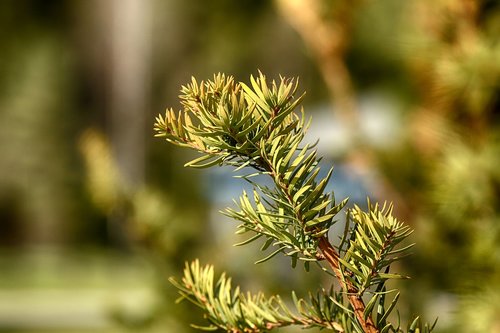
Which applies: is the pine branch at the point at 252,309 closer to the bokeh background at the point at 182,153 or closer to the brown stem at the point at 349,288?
the brown stem at the point at 349,288

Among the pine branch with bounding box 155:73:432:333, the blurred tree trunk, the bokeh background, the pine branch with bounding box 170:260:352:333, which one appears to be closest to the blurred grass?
the bokeh background

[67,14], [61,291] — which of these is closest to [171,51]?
[67,14]

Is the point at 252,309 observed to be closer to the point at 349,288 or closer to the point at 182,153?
the point at 349,288

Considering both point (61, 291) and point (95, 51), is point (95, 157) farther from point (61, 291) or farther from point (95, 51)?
point (95, 51)

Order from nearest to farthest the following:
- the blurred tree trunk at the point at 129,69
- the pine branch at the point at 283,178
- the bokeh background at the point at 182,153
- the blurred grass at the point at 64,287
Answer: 1. the pine branch at the point at 283,178
2. the bokeh background at the point at 182,153
3. the blurred grass at the point at 64,287
4. the blurred tree trunk at the point at 129,69

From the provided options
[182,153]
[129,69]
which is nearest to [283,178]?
[182,153]

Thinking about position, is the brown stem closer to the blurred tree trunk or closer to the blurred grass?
the blurred grass

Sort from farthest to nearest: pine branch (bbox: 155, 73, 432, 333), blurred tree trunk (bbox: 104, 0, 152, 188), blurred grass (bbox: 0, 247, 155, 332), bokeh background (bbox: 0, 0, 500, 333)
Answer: blurred tree trunk (bbox: 104, 0, 152, 188) → blurred grass (bbox: 0, 247, 155, 332) → bokeh background (bbox: 0, 0, 500, 333) → pine branch (bbox: 155, 73, 432, 333)

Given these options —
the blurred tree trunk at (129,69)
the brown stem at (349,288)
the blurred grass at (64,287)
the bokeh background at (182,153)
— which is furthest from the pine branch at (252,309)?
the blurred tree trunk at (129,69)
